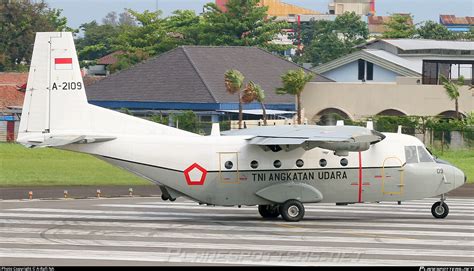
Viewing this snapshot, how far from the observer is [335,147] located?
3088 centimetres

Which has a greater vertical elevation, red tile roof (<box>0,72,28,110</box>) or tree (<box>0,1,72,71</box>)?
tree (<box>0,1,72,71</box>)

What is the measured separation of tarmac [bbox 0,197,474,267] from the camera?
80.8 ft

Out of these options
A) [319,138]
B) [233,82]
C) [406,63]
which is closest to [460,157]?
[233,82]

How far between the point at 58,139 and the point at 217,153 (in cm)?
457

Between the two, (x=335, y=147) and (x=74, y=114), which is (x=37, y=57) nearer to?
(x=74, y=114)

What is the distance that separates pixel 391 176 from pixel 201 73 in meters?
42.5

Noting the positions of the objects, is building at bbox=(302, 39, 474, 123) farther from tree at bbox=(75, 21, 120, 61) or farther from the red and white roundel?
tree at bbox=(75, 21, 120, 61)

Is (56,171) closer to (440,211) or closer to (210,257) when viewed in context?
(440,211)

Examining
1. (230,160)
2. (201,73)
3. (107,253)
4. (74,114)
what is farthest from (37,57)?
(201,73)

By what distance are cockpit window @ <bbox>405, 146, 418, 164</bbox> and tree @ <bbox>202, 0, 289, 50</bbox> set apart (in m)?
68.7

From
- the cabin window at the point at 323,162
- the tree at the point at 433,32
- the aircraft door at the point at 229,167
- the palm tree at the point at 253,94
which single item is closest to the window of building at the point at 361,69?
the palm tree at the point at 253,94

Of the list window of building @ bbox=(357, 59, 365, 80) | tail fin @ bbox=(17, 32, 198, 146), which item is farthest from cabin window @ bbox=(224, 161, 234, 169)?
window of building @ bbox=(357, 59, 365, 80)

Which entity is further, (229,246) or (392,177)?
(392,177)

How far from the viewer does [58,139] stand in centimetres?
3042
